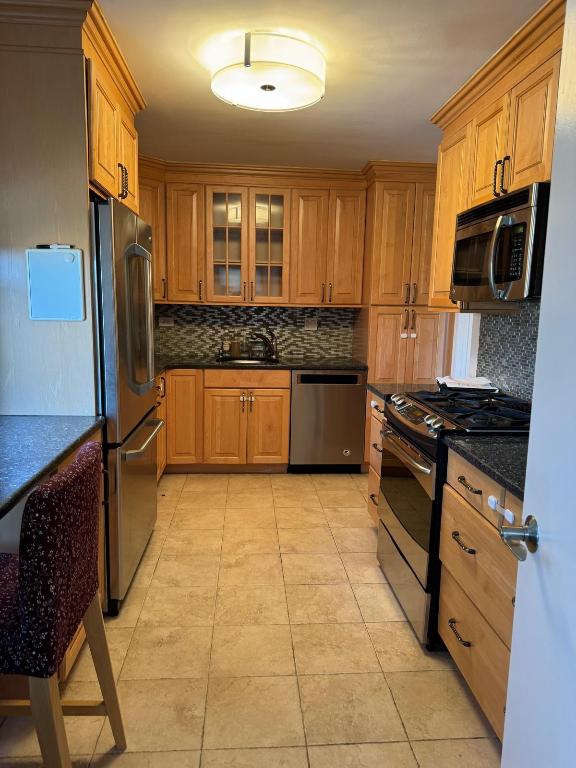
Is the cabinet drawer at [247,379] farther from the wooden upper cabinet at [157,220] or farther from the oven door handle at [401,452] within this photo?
the oven door handle at [401,452]

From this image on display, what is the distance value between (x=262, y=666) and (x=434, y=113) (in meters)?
2.74

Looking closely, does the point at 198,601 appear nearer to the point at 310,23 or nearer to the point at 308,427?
the point at 308,427

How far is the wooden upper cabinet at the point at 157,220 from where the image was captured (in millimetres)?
3803

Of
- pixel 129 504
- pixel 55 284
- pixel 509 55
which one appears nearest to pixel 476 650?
pixel 129 504

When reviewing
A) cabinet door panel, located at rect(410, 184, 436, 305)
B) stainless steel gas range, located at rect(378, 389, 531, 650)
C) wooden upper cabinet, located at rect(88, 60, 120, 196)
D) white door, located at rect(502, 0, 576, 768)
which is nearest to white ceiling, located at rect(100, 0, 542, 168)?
wooden upper cabinet, located at rect(88, 60, 120, 196)

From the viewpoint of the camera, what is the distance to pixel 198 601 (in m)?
2.29

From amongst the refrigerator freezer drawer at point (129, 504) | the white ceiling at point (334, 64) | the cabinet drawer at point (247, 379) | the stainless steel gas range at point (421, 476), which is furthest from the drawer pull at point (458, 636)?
the cabinet drawer at point (247, 379)

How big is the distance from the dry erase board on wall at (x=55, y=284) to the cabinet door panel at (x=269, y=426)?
2.08m

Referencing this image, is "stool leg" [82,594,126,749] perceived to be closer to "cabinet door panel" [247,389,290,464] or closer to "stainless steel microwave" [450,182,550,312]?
"stainless steel microwave" [450,182,550,312]

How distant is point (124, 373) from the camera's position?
2.12 m

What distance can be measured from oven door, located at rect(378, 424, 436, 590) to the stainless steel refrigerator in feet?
3.78

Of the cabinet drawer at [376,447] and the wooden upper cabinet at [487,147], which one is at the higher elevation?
the wooden upper cabinet at [487,147]

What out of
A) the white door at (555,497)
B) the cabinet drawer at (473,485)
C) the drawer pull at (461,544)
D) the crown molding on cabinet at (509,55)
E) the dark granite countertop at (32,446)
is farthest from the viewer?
the crown molding on cabinet at (509,55)

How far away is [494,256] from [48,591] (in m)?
1.83
